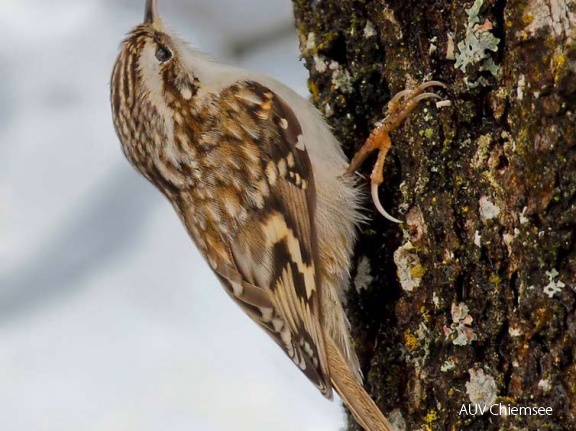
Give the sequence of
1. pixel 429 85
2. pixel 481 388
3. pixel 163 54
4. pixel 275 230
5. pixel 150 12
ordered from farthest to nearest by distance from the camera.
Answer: pixel 150 12, pixel 163 54, pixel 275 230, pixel 429 85, pixel 481 388

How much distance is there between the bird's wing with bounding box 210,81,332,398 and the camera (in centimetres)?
217

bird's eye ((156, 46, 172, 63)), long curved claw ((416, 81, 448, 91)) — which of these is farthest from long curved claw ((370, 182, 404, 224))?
bird's eye ((156, 46, 172, 63))

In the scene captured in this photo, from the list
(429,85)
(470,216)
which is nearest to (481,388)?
(470,216)

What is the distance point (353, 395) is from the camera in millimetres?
1994

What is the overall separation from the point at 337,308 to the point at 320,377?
0.19m

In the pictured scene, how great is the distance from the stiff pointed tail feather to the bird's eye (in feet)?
2.84

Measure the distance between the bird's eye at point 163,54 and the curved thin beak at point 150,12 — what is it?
0.11m

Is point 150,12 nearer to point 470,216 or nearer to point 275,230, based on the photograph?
point 275,230

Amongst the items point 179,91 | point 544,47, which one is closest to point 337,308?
point 179,91

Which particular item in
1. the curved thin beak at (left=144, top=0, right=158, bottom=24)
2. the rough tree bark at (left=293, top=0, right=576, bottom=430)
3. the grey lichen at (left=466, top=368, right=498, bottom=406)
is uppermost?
the curved thin beak at (left=144, top=0, right=158, bottom=24)

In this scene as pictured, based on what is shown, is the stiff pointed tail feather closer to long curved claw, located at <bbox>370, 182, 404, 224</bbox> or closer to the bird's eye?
long curved claw, located at <bbox>370, 182, 404, 224</bbox>

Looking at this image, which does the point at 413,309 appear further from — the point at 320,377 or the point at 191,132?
the point at 191,132

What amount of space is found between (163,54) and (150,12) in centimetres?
19

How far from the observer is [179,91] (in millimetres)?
2285
